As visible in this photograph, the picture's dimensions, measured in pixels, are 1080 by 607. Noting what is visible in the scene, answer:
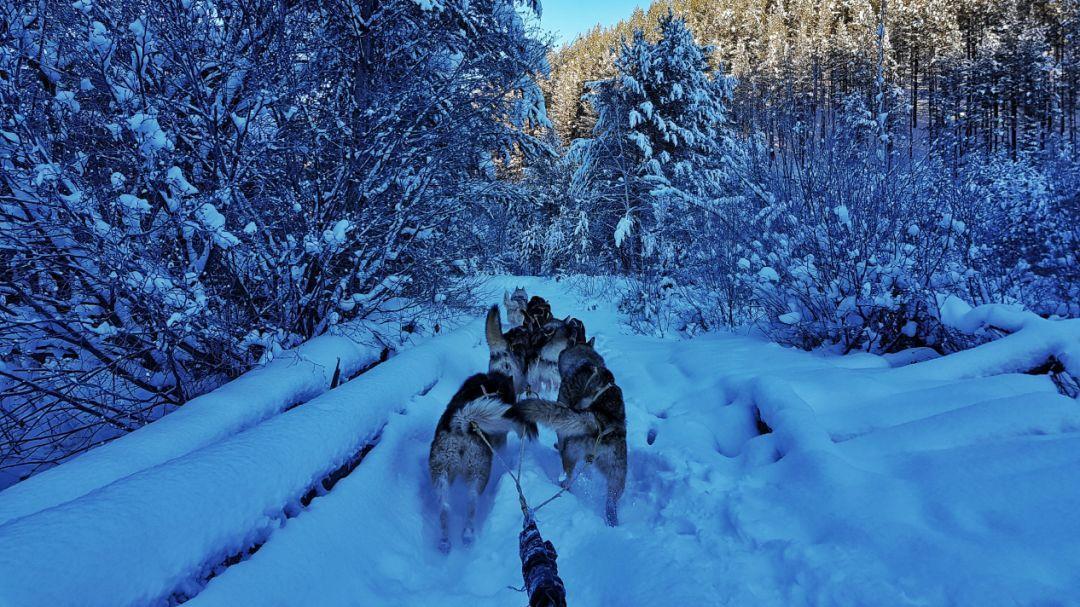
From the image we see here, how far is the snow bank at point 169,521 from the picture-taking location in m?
1.58

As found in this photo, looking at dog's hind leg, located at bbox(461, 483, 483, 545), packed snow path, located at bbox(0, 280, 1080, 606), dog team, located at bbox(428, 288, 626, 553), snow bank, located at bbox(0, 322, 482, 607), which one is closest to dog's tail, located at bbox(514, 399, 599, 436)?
dog team, located at bbox(428, 288, 626, 553)

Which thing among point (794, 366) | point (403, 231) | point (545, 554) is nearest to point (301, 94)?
point (403, 231)

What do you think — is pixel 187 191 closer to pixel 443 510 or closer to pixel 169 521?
pixel 169 521

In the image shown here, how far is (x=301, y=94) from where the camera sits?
5508 mm

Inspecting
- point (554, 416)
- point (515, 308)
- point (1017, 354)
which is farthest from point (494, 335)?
point (515, 308)

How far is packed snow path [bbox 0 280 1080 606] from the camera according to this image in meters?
1.85

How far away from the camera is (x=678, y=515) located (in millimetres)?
3053

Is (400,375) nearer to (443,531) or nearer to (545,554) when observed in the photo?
(443,531)

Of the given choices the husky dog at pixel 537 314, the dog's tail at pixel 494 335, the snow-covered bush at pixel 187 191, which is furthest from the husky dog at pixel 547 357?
the snow-covered bush at pixel 187 191

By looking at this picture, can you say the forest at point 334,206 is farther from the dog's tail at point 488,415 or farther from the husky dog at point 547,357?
the dog's tail at point 488,415

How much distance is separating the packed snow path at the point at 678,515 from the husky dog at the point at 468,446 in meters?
0.16

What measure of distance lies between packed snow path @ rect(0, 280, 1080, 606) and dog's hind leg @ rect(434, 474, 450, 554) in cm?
8

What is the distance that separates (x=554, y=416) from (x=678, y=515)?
1028 millimetres

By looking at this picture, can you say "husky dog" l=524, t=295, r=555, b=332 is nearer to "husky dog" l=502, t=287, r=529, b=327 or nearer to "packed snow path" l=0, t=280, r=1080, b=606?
"husky dog" l=502, t=287, r=529, b=327
